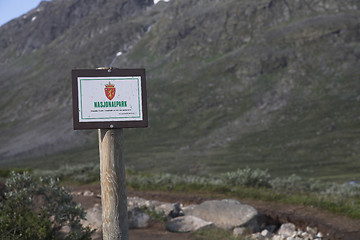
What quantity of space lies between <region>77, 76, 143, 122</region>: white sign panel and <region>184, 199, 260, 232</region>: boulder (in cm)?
512

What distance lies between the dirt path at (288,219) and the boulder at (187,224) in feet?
0.69

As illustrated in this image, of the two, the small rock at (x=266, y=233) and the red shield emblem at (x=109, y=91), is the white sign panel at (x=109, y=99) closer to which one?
the red shield emblem at (x=109, y=91)

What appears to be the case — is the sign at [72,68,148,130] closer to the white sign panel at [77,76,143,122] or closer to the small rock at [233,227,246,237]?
the white sign panel at [77,76,143,122]

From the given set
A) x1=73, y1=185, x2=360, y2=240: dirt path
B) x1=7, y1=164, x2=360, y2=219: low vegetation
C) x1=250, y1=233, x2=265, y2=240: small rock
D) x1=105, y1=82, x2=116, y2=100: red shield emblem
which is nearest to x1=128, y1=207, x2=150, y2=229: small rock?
x1=73, y1=185, x2=360, y2=240: dirt path

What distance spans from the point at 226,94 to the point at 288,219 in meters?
84.9

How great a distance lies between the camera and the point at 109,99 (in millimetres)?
4641

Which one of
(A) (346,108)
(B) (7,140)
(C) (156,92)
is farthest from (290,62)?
(B) (7,140)

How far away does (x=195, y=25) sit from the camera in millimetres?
126938

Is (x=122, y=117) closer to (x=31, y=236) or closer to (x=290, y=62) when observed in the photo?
(x=31, y=236)

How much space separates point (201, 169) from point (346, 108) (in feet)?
116

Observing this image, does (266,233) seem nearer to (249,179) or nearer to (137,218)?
(137,218)

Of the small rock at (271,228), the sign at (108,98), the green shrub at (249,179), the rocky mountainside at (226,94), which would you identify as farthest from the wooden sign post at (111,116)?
the rocky mountainside at (226,94)

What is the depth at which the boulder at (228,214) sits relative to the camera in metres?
8.97

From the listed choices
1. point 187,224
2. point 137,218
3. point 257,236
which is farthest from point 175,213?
point 257,236
